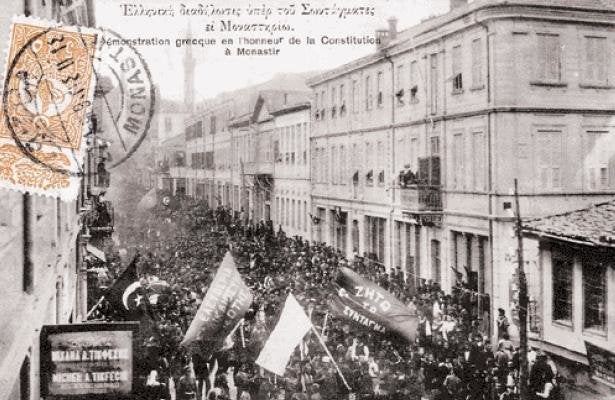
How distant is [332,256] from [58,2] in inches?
A: 675

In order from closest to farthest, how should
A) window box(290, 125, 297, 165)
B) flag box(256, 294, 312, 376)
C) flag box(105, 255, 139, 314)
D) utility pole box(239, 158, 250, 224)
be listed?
flag box(256, 294, 312, 376) → flag box(105, 255, 139, 314) → window box(290, 125, 297, 165) → utility pole box(239, 158, 250, 224)

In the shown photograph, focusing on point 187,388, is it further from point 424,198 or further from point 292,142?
point 292,142

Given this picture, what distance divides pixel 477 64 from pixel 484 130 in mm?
2031

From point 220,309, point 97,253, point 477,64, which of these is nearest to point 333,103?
point 477,64

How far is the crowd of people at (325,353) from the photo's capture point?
11.7 meters

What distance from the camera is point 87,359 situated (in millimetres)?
7895

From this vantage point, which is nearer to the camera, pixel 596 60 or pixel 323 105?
pixel 596 60

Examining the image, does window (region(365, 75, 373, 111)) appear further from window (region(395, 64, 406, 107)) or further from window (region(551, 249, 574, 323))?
window (region(551, 249, 574, 323))

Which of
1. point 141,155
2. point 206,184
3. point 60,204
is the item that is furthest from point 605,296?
point 141,155

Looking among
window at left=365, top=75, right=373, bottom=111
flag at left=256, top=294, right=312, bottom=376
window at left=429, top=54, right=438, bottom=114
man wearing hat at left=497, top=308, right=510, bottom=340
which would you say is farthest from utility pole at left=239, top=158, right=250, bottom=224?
flag at left=256, top=294, right=312, bottom=376

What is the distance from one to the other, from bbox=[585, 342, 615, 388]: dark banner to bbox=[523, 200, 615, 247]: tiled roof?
1993 millimetres

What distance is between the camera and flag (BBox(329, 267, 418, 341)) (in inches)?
457

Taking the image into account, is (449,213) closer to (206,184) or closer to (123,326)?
(123,326)

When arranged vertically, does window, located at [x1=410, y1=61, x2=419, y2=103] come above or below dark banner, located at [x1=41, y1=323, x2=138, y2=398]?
above
